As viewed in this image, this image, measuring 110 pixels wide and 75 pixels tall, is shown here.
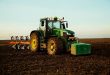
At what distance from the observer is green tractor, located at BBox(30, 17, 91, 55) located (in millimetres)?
14384

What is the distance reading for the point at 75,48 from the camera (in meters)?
14.0

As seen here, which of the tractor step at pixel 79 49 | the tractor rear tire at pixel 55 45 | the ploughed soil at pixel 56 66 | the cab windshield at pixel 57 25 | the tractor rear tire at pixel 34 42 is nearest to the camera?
the ploughed soil at pixel 56 66

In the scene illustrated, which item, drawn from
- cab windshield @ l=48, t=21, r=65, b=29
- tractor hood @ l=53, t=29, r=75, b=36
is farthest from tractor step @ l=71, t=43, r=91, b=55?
cab windshield @ l=48, t=21, r=65, b=29

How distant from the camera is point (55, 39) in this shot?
48.7 ft

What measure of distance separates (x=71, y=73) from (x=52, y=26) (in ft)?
26.4

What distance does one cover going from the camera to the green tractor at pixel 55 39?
1438 centimetres

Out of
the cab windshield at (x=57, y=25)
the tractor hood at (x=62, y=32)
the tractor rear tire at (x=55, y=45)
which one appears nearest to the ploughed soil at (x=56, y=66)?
the tractor rear tire at (x=55, y=45)

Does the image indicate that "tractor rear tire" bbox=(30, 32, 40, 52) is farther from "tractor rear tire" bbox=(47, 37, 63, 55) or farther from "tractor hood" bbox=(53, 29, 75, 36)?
"tractor rear tire" bbox=(47, 37, 63, 55)

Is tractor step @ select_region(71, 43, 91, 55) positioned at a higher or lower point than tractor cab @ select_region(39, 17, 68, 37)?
lower

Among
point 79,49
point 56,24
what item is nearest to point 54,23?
point 56,24

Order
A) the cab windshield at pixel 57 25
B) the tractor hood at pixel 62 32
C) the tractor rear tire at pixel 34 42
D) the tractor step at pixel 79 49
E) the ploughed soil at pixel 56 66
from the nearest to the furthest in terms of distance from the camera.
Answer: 1. the ploughed soil at pixel 56 66
2. the tractor step at pixel 79 49
3. the tractor hood at pixel 62 32
4. the cab windshield at pixel 57 25
5. the tractor rear tire at pixel 34 42

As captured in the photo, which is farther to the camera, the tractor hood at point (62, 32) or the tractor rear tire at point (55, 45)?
the tractor hood at point (62, 32)

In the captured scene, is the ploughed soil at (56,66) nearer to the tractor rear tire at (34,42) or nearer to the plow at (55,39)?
the plow at (55,39)

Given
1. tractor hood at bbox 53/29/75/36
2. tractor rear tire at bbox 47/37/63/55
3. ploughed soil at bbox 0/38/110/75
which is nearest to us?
ploughed soil at bbox 0/38/110/75
